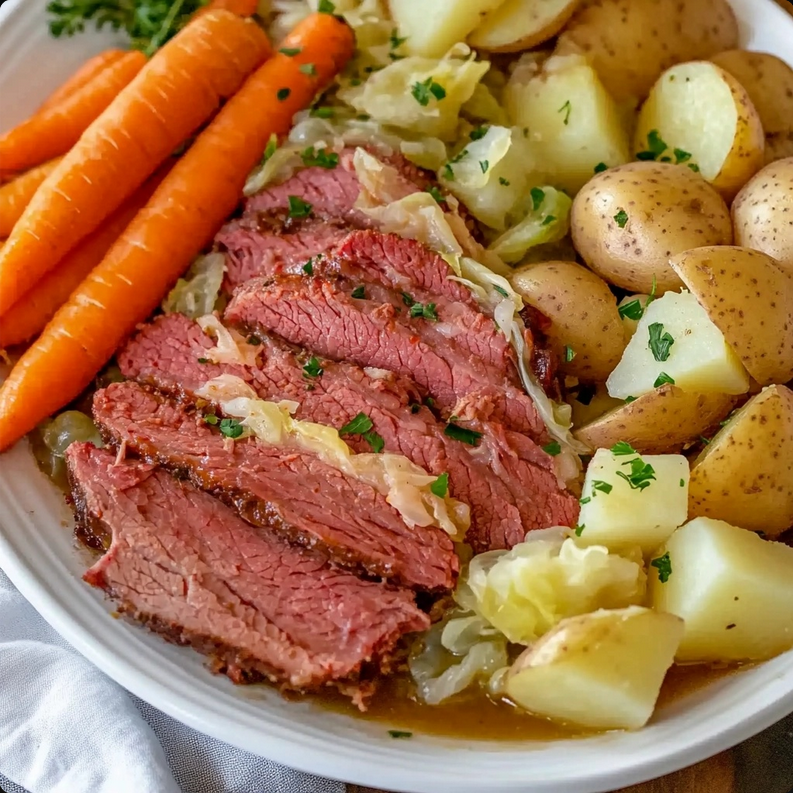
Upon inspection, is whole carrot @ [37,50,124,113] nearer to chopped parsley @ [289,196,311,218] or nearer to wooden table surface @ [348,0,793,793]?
chopped parsley @ [289,196,311,218]

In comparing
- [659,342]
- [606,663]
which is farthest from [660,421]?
[606,663]

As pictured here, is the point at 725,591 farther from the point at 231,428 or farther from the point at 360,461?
the point at 231,428

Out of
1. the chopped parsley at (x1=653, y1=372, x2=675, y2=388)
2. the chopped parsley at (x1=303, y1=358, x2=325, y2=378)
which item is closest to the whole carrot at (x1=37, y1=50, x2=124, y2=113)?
the chopped parsley at (x1=303, y1=358, x2=325, y2=378)

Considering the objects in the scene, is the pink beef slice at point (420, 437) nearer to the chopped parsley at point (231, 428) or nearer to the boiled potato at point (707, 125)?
the chopped parsley at point (231, 428)

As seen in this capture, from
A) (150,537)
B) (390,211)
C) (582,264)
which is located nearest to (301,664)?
(150,537)

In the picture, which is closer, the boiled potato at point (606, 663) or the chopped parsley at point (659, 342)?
the boiled potato at point (606, 663)

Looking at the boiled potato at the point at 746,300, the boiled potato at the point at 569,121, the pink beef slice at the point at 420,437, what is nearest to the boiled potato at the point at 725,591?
the pink beef slice at the point at 420,437
